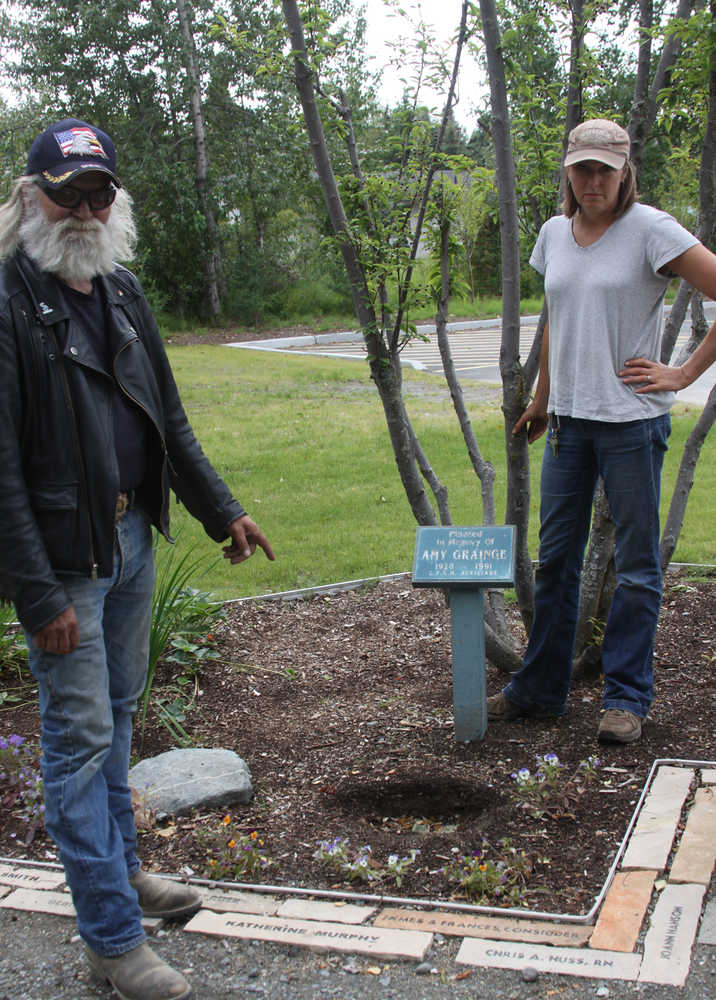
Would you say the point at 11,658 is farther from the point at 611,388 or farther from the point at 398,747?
the point at 611,388

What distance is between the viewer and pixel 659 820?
118 inches

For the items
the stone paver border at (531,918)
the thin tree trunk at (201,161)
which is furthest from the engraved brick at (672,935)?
the thin tree trunk at (201,161)

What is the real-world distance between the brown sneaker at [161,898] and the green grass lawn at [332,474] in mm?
2332

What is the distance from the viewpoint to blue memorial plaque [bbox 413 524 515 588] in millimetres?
3582

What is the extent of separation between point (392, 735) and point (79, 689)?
170 cm

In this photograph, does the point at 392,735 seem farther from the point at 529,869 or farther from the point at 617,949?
the point at 617,949

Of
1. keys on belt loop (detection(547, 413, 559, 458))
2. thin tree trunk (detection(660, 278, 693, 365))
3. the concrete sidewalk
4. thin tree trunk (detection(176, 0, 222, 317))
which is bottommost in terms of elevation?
the concrete sidewalk

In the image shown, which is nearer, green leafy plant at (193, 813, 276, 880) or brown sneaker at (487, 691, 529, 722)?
green leafy plant at (193, 813, 276, 880)

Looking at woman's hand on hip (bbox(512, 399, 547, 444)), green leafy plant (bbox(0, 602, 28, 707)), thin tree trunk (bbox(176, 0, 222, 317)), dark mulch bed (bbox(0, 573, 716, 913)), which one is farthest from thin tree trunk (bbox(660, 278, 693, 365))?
thin tree trunk (bbox(176, 0, 222, 317))

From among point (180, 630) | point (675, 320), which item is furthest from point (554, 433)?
point (180, 630)

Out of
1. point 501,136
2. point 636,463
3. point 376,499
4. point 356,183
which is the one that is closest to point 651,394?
point 636,463

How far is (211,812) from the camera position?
11.0 ft

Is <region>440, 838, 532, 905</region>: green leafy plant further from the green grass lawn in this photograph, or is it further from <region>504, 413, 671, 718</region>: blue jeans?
the green grass lawn

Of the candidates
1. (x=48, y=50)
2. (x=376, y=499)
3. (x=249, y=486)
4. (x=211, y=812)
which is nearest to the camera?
(x=211, y=812)
